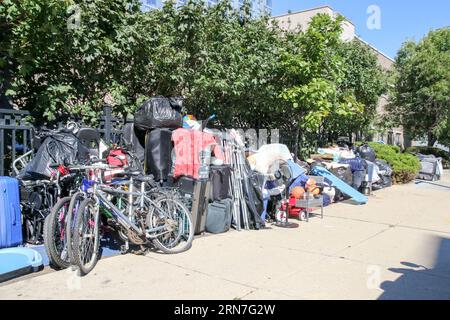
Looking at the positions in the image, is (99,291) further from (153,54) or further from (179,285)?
(153,54)

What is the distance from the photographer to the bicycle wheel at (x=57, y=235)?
14.0 ft

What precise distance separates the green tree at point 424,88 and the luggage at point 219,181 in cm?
1775

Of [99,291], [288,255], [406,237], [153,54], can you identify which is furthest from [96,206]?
[406,237]

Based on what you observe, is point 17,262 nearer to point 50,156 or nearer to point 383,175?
point 50,156

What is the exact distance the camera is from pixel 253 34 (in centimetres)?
916

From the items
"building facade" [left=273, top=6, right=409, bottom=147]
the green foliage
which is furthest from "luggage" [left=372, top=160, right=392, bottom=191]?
"building facade" [left=273, top=6, right=409, bottom=147]

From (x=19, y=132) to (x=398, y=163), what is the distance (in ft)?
38.3

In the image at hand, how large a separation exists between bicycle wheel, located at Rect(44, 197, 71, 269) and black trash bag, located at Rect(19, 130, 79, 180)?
0.82 meters

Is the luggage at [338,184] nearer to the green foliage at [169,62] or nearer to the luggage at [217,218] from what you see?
the green foliage at [169,62]

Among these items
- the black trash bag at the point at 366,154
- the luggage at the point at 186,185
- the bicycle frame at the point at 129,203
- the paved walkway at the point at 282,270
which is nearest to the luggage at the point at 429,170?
the black trash bag at the point at 366,154

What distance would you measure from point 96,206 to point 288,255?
2430mm

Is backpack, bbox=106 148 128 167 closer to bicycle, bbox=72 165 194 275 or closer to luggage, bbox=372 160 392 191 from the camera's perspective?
bicycle, bbox=72 165 194 275

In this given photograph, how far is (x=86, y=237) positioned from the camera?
4.51 metres

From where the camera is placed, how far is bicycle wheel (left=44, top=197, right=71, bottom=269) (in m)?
4.27
